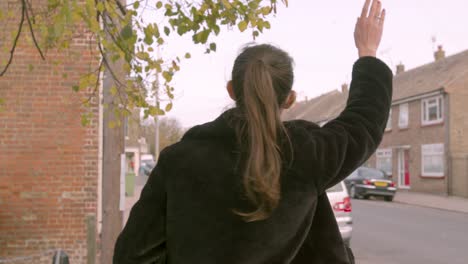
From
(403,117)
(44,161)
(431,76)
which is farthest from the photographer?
(403,117)

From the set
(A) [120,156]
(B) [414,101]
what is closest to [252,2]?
(A) [120,156]

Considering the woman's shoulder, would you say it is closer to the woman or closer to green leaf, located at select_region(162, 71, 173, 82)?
the woman

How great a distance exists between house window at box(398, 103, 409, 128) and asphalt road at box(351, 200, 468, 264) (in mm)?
11972

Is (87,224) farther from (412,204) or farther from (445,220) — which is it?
(412,204)

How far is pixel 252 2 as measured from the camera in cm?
481

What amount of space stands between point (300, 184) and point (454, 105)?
28146 mm

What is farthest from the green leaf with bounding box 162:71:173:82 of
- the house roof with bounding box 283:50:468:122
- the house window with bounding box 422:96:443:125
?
the house window with bounding box 422:96:443:125

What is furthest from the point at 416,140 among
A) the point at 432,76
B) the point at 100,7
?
the point at 100,7

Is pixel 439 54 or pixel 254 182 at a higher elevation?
pixel 439 54

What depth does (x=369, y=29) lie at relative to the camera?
197cm

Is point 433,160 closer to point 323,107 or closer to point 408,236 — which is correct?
point 408,236

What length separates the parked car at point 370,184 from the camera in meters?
24.7

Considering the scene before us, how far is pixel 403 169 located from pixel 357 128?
31769 mm

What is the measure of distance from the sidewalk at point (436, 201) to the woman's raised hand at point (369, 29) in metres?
20.4
